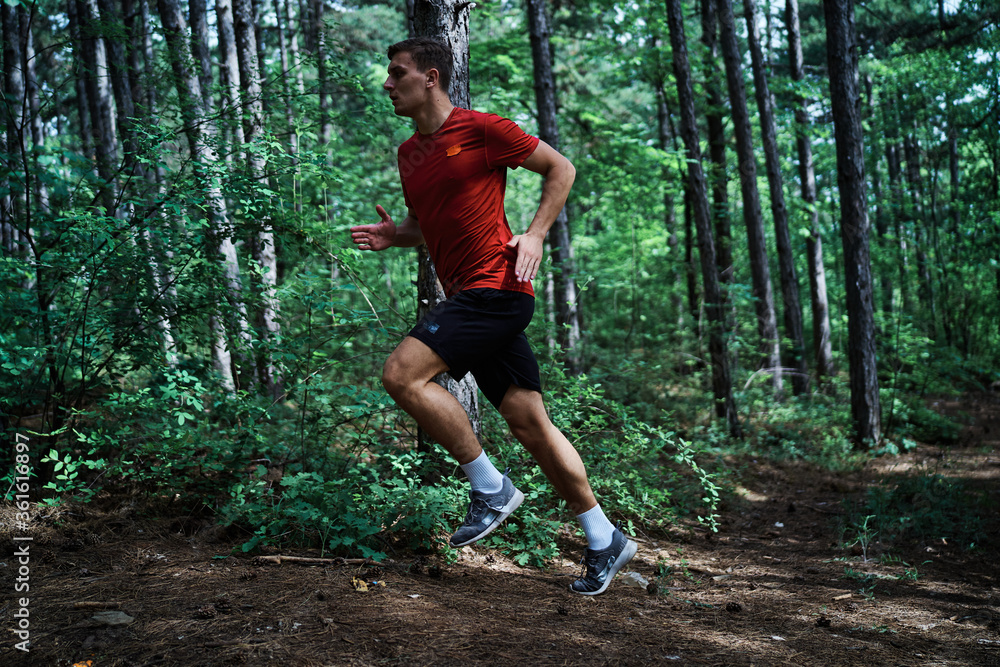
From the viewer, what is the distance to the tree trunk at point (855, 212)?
8.95 metres

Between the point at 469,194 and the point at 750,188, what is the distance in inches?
416

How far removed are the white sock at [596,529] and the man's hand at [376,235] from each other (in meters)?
1.68

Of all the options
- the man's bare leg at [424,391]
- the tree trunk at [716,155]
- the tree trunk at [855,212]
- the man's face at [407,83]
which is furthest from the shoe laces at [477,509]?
the tree trunk at [716,155]

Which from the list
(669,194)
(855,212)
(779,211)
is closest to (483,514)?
(855,212)

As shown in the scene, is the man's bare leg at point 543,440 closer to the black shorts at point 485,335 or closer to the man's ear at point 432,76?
the black shorts at point 485,335

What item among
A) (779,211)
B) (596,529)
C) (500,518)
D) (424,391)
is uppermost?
(779,211)

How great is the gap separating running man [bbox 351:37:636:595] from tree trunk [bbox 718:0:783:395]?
9509 millimetres

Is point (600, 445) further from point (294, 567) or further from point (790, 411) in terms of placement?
point (790, 411)

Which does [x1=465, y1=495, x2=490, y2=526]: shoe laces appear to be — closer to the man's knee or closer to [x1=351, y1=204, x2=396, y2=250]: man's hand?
the man's knee

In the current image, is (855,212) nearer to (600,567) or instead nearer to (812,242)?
(812,242)

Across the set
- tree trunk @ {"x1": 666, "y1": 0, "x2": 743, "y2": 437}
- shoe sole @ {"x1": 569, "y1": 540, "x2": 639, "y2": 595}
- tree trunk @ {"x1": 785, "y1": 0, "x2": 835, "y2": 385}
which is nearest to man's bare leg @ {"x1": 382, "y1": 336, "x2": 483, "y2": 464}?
shoe sole @ {"x1": 569, "y1": 540, "x2": 639, "y2": 595}

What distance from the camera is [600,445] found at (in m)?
5.41

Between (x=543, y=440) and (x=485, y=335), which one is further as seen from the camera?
(x=543, y=440)

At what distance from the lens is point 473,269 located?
2959 millimetres
